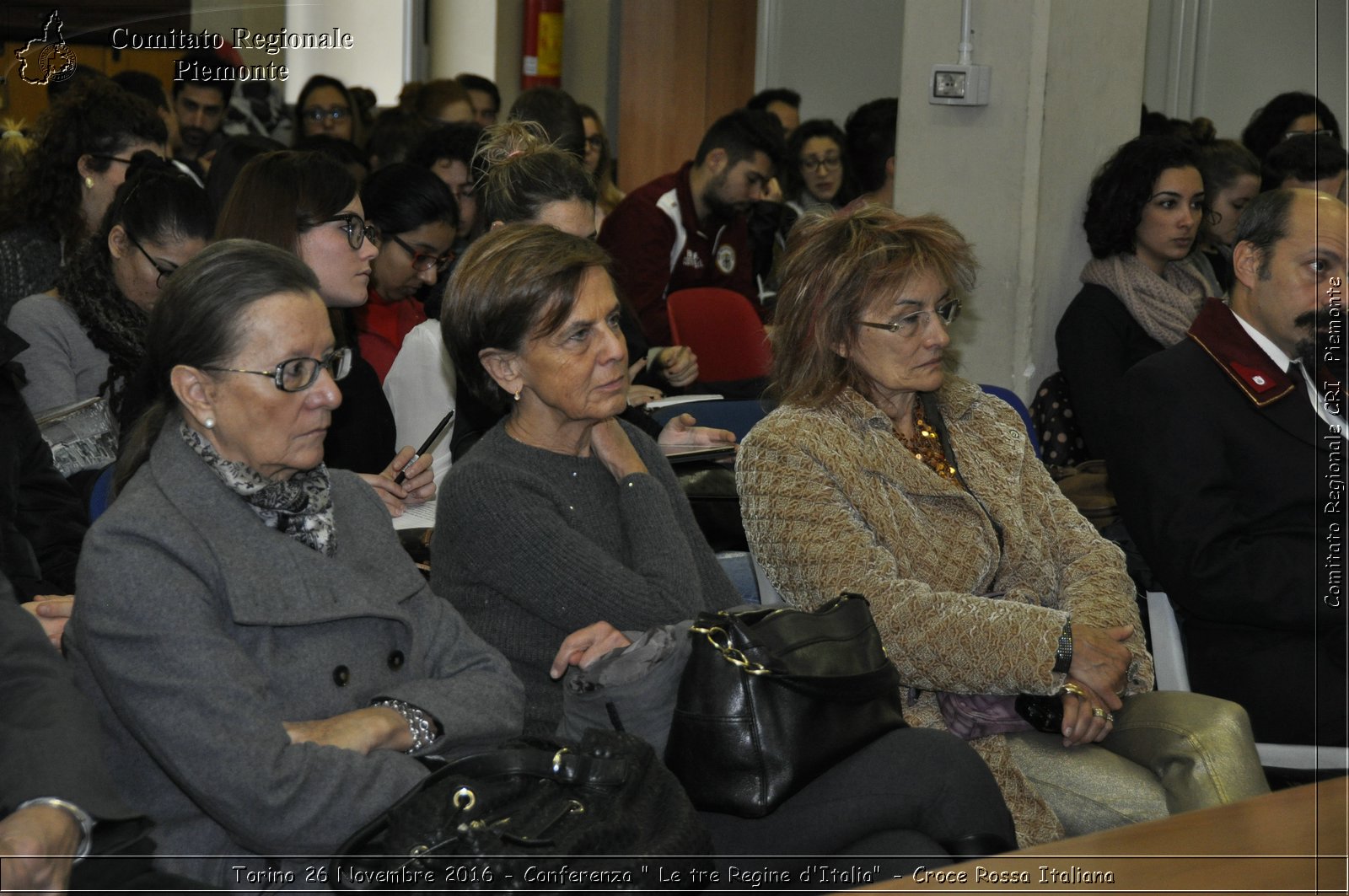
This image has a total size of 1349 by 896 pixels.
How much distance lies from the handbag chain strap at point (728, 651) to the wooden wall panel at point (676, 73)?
23.7 feet

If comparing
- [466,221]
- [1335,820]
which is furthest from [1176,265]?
[1335,820]

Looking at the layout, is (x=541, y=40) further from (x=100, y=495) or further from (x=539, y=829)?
(x=539, y=829)

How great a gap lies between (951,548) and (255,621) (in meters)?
1.34

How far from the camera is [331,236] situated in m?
3.26

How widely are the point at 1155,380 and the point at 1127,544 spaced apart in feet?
1.40

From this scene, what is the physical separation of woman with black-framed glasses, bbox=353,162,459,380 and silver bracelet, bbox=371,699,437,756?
212 centimetres

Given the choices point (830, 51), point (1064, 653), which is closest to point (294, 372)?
point (1064, 653)

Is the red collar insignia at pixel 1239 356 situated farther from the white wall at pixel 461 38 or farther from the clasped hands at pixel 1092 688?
the white wall at pixel 461 38

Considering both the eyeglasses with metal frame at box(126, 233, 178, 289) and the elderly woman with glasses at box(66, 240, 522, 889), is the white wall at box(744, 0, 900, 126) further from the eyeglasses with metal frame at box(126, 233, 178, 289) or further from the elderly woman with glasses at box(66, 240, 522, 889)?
the elderly woman with glasses at box(66, 240, 522, 889)

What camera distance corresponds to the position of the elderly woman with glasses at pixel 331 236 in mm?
3223

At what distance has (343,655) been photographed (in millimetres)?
1951

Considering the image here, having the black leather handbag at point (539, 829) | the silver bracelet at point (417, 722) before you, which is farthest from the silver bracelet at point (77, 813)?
the silver bracelet at point (417, 722)

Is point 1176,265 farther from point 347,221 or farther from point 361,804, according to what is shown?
point 361,804

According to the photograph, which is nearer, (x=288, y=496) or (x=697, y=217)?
(x=288, y=496)
